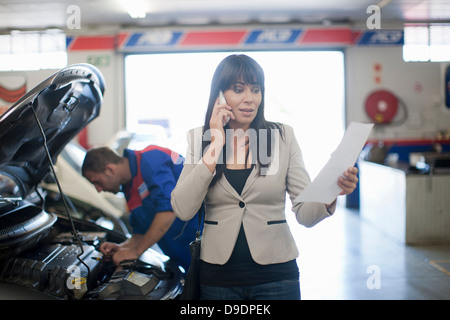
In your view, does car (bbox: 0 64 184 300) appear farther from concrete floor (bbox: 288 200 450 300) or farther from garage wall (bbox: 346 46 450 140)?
garage wall (bbox: 346 46 450 140)

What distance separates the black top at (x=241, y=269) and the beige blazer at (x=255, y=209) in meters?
0.02

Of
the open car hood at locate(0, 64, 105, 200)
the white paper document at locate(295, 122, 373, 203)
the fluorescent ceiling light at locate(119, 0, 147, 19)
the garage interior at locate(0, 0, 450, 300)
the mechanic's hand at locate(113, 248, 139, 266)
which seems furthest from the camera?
the garage interior at locate(0, 0, 450, 300)

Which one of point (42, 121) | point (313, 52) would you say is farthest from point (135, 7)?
point (42, 121)

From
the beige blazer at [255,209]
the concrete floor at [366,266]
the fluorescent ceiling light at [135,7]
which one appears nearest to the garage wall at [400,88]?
the concrete floor at [366,266]

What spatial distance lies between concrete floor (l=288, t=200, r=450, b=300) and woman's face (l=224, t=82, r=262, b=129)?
2082 mm

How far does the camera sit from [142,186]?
1954 mm

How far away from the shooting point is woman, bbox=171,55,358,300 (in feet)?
4.11

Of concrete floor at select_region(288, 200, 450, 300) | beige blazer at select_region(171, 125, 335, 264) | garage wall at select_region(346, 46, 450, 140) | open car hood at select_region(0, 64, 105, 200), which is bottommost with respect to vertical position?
concrete floor at select_region(288, 200, 450, 300)

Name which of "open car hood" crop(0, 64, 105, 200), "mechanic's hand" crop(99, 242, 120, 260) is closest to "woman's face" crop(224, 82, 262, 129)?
"open car hood" crop(0, 64, 105, 200)

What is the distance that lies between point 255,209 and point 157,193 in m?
0.65

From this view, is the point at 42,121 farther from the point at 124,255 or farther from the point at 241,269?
the point at 241,269

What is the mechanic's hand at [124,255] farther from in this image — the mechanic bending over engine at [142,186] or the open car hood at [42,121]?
the open car hood at [42,121]

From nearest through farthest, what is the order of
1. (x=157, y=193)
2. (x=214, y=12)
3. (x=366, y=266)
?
(x=157, y=193), (x=366, y=266), (x=214, y=12)
